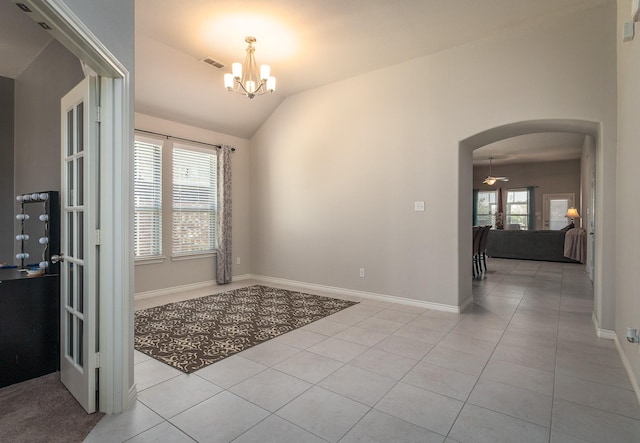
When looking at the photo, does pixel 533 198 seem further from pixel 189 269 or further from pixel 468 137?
pixel 189 269

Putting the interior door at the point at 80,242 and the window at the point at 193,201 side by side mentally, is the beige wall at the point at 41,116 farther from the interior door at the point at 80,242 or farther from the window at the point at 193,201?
the window at the point at 193,201

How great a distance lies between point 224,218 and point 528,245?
7.74 m

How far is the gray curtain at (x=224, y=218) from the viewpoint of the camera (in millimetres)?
5887

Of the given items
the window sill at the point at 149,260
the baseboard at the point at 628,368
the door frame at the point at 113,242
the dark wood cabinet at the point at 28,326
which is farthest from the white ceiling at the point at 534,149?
the dark wood cabinet at the point at 28,326

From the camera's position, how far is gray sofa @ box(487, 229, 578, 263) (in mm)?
8445

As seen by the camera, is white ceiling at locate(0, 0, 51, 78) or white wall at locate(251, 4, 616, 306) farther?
white wall at locate(251, 4, 616, 306)

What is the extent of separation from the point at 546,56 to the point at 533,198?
9.94m

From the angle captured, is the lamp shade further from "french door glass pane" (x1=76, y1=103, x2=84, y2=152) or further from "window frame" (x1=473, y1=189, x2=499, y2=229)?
"french door glass pane" (x1=76, y1=103, x2=84, y2=152)

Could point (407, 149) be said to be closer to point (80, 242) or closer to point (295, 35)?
point (295, 35)

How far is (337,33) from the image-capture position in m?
3.83

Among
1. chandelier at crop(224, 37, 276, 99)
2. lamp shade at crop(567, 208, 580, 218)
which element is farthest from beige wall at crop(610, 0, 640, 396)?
lamp shade at crop(567, 208, 580, 218)

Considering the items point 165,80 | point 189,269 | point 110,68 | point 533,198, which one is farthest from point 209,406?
point 533,198

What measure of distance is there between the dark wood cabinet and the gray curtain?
3257 millimetres

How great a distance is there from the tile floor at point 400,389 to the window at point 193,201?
289cm
